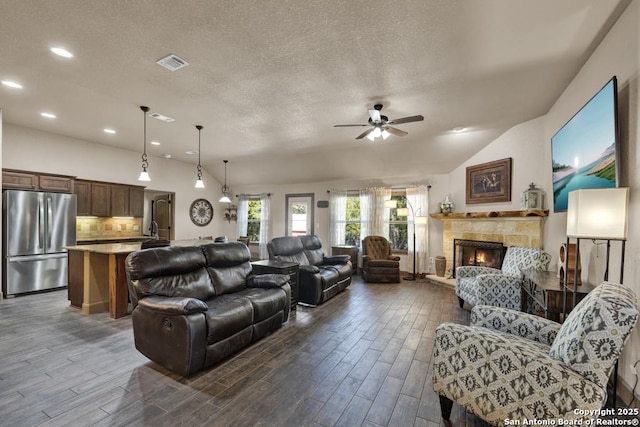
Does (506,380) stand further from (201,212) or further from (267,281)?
(201,212)

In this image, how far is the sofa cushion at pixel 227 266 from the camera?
10.9 ft

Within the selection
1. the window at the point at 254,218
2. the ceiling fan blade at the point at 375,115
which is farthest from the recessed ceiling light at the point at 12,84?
the window at the point at 254,218

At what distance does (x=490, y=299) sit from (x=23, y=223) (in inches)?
286

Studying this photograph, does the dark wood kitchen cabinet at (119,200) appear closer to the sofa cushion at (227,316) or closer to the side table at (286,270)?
the side table at (286,270)

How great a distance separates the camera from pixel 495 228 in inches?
206

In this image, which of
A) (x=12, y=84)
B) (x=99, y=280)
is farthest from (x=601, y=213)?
(x=12, y=84)

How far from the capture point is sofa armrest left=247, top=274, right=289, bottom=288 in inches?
138

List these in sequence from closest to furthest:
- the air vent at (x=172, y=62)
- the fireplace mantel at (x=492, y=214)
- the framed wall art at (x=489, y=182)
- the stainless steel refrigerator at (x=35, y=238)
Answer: the air vent at (x=172, y=62), the fireplace mantel at (x=492, y=214), the stainless steel refrigerator at (x=35, y=238), the framed wall art at (x=489, y=182)

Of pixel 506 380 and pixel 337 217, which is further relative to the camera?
pixel 337 217

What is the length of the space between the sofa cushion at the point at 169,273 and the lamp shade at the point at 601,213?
11.2 feet

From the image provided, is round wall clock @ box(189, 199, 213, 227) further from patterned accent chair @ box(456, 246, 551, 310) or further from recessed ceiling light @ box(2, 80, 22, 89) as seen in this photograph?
patterned accent chair @ box(456, 246, 551, 310)

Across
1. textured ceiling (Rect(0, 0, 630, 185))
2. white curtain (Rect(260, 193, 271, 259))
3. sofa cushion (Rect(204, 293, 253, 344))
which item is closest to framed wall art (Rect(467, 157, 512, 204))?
textured ceiling (Rect(0, 0, 630, 185))

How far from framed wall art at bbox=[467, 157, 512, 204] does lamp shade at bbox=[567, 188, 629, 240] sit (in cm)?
326

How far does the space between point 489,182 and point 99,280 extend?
6.69 meters
